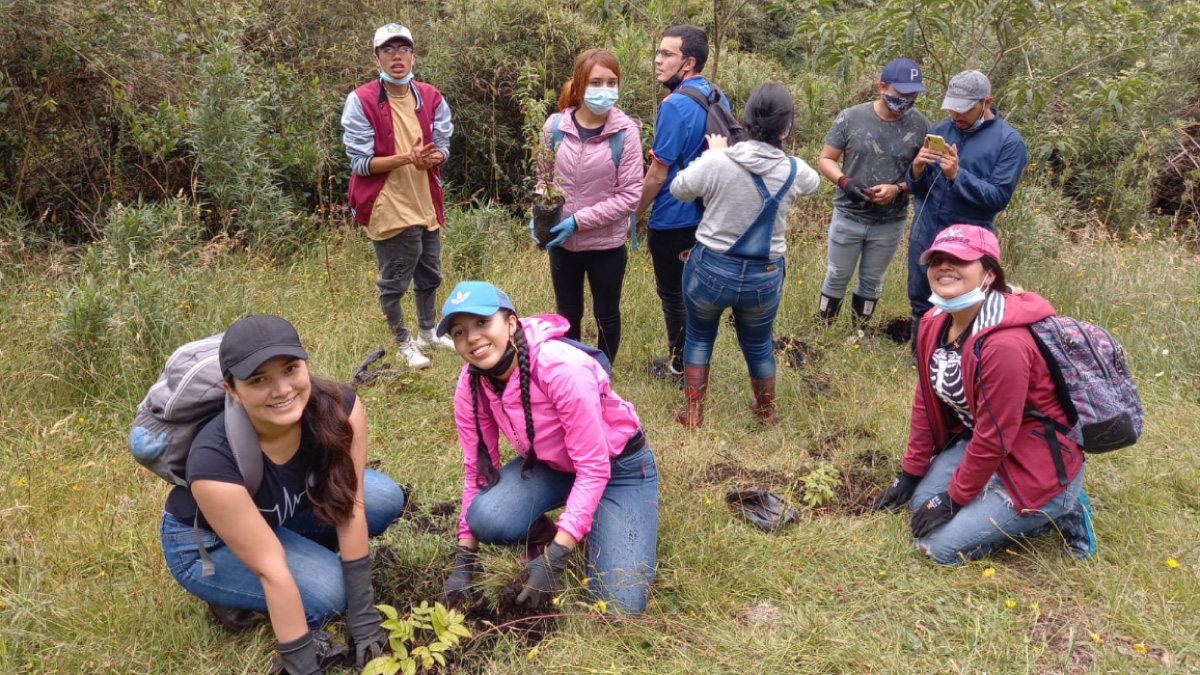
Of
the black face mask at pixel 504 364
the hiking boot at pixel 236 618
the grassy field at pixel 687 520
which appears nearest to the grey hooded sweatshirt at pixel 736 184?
the grassy field at pixel 687 520

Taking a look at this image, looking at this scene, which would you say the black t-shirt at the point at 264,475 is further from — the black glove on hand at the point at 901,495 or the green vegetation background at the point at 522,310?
the black glove on hand at the point at 901,495

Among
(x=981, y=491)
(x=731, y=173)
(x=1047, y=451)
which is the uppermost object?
(x=731, y=173)

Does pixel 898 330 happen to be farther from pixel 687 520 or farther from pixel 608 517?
pixel 608 517

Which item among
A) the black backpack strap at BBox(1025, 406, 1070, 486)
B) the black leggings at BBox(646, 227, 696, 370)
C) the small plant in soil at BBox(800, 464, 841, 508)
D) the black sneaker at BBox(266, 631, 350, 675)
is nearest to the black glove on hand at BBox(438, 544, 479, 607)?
the black sneaker at BBox(266, 631, 350, 675)

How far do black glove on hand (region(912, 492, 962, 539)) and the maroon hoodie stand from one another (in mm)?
51

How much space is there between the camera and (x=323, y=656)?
262 cm

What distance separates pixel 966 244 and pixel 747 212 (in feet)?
3.32

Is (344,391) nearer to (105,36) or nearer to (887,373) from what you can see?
(887,373)

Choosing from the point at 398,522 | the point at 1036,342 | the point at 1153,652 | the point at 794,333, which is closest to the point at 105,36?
the point at 398,522

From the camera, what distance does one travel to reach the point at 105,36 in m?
6.12

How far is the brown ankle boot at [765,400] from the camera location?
426cm

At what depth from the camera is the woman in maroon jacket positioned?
2.92 metres

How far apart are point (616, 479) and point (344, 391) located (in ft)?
3.35

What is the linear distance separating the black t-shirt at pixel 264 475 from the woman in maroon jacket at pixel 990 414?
218 centimetres
